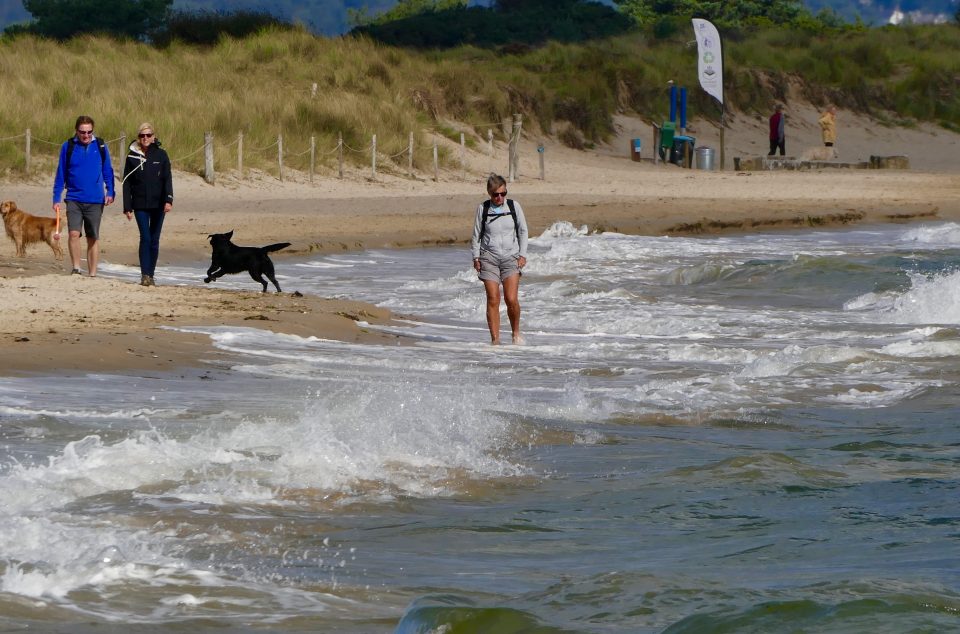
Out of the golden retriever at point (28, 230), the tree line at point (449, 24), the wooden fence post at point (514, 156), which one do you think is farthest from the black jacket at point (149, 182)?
the tree line at point (449, 24)

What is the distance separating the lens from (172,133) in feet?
96.7

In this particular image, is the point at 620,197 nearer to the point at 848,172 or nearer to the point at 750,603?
the point at 848,172

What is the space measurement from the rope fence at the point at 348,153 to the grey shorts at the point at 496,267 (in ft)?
51.0

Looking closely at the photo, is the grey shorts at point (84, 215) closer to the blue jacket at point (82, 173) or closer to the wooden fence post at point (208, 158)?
the blue jacket at point (82, 173)

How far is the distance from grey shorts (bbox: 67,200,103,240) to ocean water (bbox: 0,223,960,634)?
244cm

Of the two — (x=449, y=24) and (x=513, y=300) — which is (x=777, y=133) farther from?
(x=513, y=300)

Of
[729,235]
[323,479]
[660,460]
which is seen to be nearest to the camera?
[323,479]

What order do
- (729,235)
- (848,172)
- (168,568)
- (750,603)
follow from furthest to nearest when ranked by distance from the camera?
1. (848,172)
2. (729,235)
3. (168,568)
4. (750,603)

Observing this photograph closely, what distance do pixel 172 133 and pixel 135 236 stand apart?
910 cm

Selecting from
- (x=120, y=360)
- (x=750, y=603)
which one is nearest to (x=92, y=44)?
(x=120, y=360)

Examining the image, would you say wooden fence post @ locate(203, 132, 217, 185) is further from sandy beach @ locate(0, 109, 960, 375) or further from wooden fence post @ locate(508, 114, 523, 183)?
wooden fence post @ locate(508, 114, 523, 183)

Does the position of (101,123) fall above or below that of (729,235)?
above

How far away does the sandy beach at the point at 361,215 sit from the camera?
11305 mm

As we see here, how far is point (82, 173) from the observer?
13.4 meters
